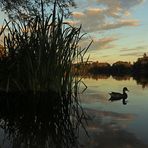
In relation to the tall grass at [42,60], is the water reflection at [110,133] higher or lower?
lower

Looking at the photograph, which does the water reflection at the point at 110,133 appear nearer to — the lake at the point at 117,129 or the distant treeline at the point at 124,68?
the lake at the point at 117,129

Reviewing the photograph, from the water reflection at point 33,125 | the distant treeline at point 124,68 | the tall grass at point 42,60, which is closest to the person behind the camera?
the water reflection at point 33,125

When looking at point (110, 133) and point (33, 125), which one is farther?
point (33, 125)

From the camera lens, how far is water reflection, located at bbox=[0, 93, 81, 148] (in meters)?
5.88

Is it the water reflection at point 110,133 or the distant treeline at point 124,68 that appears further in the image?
the distant treeline at point 124,68

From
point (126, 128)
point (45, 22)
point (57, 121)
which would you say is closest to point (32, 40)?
point (45, 22)

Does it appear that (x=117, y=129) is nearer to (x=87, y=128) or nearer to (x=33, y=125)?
(x=87, y=128)

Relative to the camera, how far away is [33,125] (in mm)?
7184

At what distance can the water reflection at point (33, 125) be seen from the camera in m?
5.88

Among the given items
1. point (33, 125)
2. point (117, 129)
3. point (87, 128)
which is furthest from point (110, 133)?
point (33, 125)

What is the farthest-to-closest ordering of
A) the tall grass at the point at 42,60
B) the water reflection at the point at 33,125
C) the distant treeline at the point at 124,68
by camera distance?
the distant treeline at the point at 124,68 → the tall grass at the point at 42,60 → the water reflection at the point at 33,125

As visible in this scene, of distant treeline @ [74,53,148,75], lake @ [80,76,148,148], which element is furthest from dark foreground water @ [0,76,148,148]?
distant treeline @ [74,53,148,75]

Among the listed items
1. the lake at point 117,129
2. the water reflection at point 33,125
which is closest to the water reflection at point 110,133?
the lake at point 117,129

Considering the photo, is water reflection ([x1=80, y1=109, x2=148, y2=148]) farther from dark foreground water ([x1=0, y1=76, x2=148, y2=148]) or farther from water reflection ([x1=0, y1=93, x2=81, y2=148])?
water reflection ([x1=0, y1=93, x2=81, y2=148])
